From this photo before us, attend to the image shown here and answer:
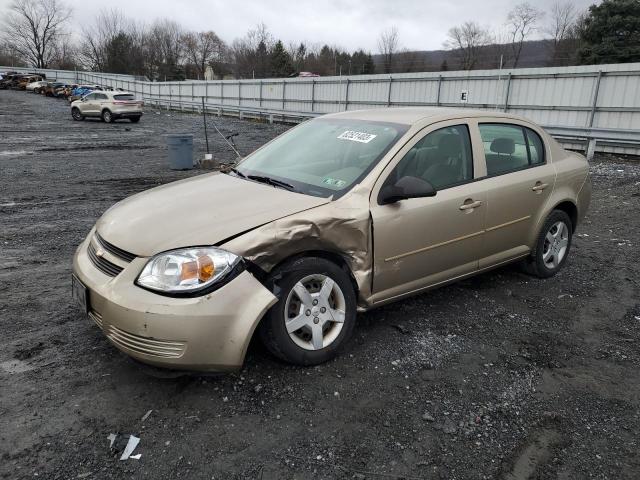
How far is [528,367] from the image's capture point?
3.37 m

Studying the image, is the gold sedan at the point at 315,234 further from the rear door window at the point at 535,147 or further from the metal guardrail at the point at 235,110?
the metal guardrail at the point at 235,110

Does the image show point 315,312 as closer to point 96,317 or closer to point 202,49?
point 96,317

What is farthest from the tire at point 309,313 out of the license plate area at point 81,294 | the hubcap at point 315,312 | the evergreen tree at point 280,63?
the evergreen tree at point 280,63

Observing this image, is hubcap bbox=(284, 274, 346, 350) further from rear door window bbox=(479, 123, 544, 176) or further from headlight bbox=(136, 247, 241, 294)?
rear door window bbox=(479, 123, 544, 176)

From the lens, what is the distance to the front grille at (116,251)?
2.92m

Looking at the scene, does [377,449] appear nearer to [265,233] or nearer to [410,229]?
[265,233]

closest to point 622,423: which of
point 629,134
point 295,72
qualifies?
point 629,134

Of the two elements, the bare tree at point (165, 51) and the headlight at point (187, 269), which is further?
the bare tree at point (165, 51)

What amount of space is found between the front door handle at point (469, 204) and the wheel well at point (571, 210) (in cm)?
145

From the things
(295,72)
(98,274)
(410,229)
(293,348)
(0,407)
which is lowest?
(0,407)

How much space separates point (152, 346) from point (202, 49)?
98733 mm

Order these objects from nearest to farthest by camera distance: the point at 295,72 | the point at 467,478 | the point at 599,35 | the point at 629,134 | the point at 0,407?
the point at 467,478, the point at 0,407, the point at 629,134, the point at 599,35, the point at 295,72

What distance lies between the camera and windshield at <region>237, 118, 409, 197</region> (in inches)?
139

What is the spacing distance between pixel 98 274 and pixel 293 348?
1.27m
